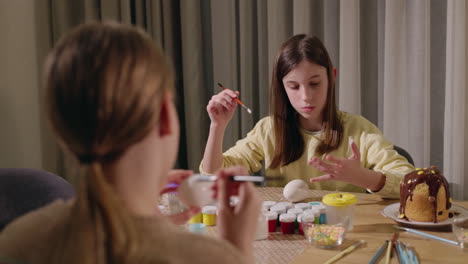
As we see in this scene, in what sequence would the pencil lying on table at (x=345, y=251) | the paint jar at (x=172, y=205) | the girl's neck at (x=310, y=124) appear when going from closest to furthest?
the pencil lying on table at (x=345, y=251) < the paint jar at (x=172, y=205) < the girl's neck at (x=310, y=124)

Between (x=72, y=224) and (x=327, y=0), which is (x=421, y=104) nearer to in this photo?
(x=327, y=0)

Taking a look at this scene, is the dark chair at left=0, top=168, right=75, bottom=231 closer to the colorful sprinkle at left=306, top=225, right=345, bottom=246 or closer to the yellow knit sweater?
the yellow knit sweater

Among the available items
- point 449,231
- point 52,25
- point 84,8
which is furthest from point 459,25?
point 52,25

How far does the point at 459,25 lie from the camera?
87.9 inches

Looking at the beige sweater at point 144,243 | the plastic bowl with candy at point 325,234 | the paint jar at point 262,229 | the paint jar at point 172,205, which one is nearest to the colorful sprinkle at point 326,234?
the plastic bowl with candy at point 325,234

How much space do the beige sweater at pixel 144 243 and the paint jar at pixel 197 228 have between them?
0.59 meters

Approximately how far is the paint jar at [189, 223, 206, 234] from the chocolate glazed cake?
A: 0.52 metres

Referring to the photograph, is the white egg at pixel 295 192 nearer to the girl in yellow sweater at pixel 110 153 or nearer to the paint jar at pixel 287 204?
the paint jar at pixel 287 204

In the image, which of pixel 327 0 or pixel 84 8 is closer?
pixel 327 0

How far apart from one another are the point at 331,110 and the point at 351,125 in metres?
0.11

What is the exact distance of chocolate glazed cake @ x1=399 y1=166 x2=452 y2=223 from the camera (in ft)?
4.24

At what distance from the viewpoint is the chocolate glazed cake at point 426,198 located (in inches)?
50.8

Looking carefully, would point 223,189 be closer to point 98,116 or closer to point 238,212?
point 238,212

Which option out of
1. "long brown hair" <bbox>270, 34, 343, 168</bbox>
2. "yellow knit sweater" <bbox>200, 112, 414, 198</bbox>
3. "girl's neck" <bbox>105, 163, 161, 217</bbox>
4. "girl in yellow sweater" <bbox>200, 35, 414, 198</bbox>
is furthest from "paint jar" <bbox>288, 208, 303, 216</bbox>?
"girl's neck" <bbox>105, 163, 161, 217</bbox>
